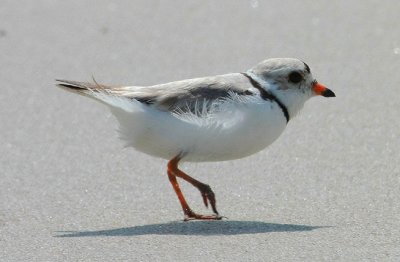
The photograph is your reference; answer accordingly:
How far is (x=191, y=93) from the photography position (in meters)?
4.47

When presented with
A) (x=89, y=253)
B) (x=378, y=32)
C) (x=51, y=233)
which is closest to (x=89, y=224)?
(x=51, y=233)

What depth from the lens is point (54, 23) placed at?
7.83 meters

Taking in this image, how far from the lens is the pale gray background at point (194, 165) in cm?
405

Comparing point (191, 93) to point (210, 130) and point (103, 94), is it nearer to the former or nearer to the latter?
point (210, 130)

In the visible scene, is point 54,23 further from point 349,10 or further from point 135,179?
point 135,179

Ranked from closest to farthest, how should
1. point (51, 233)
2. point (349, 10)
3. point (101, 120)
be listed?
1. point (51, 233)
2. point (101, 120)
3. point (349, 10)

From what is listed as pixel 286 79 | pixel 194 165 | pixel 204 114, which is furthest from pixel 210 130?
pixel 194 165

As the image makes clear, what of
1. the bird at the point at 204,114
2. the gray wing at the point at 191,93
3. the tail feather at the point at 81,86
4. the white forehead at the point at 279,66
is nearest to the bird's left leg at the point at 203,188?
the bird at the point at 204,114

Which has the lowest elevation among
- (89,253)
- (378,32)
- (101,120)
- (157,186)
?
(89,253)

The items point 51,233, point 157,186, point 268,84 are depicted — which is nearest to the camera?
point 51,233

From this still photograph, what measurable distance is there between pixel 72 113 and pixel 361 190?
2110 millimetres

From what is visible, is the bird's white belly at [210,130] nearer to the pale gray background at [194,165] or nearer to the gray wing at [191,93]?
the gray wing at [191,93]

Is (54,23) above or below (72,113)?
above

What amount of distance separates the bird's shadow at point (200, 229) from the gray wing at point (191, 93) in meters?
0.48
